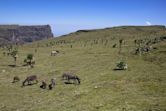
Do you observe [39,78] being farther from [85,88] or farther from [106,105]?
[106,105]

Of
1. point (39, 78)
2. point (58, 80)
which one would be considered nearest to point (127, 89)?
point (58, 80)

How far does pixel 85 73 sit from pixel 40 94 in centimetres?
1683

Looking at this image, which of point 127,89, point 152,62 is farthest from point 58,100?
point 152,62

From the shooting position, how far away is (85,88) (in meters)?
45.5

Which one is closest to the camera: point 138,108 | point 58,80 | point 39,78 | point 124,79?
point 138,108

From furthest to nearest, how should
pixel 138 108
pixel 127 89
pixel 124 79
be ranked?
pixel 124 79 → pixel 127 89 → pixel 138 108

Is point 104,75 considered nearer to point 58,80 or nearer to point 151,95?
point 58,80

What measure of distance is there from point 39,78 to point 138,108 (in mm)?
30260

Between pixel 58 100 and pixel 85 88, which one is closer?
pixel 58 100

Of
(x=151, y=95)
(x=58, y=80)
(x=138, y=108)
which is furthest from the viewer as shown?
(x=58, y=80)

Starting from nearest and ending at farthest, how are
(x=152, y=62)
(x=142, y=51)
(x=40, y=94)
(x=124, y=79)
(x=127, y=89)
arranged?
(x=127, y=89), (x=40, y=94), (x=124, y=79), (x=152, y=62), (x=142, y=51)

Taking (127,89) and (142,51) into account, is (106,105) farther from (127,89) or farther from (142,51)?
(142,51)

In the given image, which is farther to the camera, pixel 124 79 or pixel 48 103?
pixel 124 79

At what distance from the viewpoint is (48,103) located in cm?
3856
